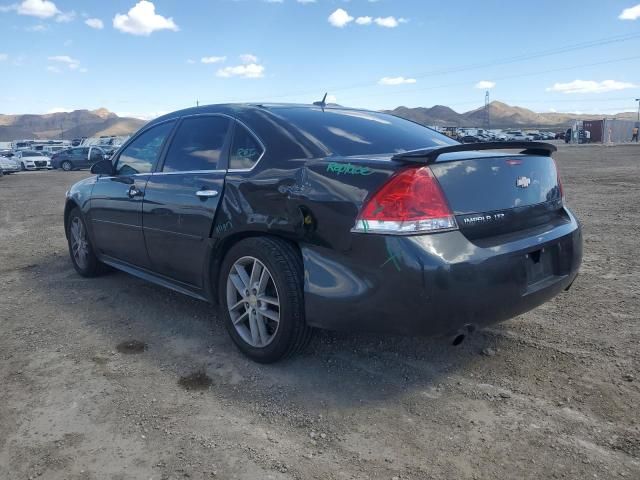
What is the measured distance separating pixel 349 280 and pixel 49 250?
5640 millimetres

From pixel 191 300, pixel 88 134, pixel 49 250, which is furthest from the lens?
pixel 88 134

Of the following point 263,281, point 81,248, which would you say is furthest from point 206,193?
point 81,248

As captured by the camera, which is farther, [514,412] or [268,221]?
[268,221]

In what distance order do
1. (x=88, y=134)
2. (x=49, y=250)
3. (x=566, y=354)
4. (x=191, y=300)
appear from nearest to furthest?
(x=566, y=354), (x=191, y=300), (x=49, y=250), (x=88, y=134)

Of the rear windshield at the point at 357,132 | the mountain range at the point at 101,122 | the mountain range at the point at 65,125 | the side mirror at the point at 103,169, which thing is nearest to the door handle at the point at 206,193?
the rear windshield at the point at 357,132

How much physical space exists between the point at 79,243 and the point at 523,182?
14.5 feet

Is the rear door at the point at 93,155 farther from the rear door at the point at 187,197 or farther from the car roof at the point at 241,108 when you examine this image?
the rear door at the point at 187,197

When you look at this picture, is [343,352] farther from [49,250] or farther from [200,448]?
[49,250]

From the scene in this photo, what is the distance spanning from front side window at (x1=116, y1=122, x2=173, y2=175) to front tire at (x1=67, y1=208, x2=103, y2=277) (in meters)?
0.92

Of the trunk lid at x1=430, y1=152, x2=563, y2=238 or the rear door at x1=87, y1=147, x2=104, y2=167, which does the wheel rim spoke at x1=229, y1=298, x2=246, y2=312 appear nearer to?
the trunk lid at x1=430, y1=152, x2=563, y2=238

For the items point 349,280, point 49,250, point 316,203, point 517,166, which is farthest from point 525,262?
point 49,250

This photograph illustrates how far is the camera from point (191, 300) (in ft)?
15.3

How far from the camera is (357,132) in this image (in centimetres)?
358

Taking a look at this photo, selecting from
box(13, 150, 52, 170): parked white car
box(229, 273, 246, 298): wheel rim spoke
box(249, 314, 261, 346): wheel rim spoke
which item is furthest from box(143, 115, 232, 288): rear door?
box(13, 150, 52, 170): parked white car
